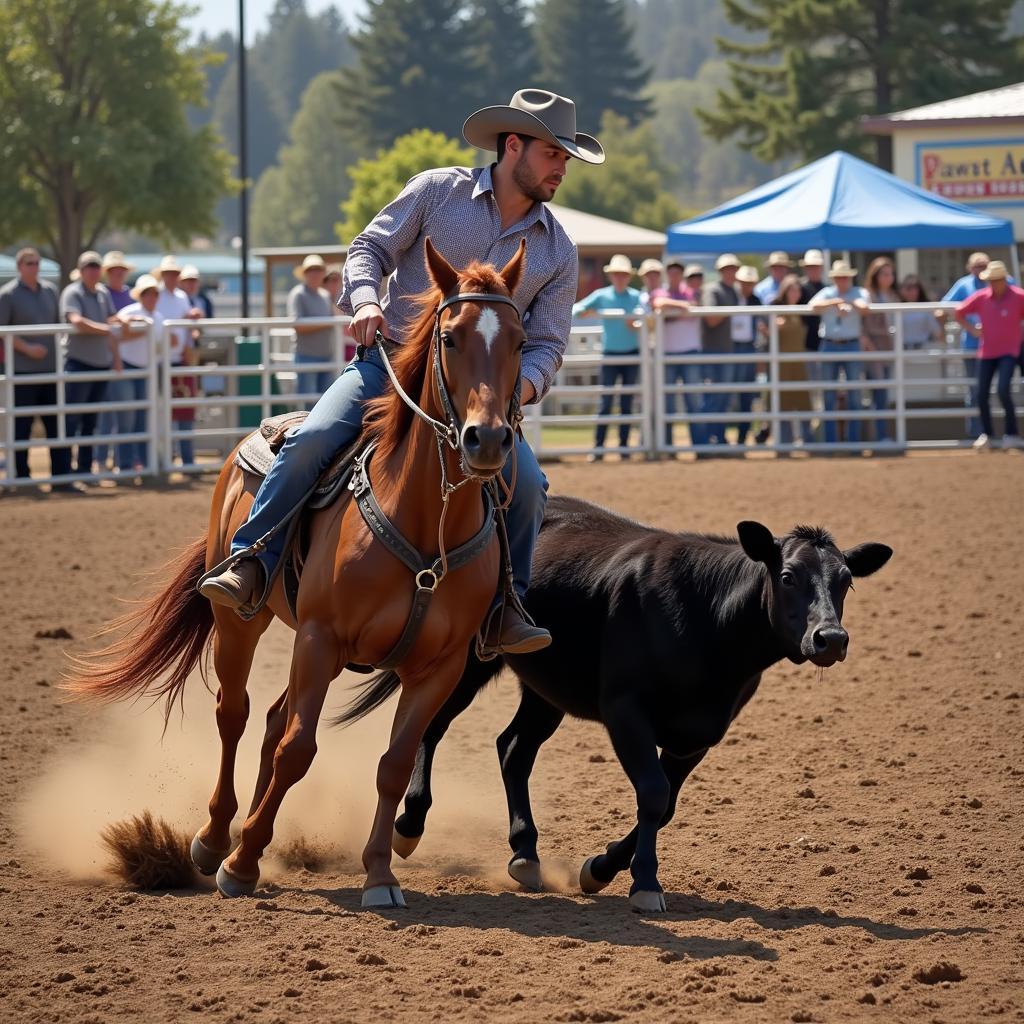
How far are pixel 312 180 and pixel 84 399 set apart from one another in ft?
350

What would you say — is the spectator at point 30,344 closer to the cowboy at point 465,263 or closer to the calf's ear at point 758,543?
the cowboy at point 465,263

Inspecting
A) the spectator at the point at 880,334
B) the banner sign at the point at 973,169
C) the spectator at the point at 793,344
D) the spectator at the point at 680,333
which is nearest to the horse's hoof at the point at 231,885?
the spectator at the point at 680,333

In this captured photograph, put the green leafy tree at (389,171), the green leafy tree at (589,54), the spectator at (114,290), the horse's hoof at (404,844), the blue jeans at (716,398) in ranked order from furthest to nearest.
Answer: the green leafy tree at (589,54) → the green leafy tree at (389,171) → the blue jeans at (716,398) → the spectator at (114,290) → the horse's hoof at (404,844)

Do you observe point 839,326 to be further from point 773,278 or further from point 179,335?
point 179,335

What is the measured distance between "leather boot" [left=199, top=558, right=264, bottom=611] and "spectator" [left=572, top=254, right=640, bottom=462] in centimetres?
1122

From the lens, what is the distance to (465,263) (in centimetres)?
535

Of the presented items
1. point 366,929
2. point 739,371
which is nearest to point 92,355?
point 739,371

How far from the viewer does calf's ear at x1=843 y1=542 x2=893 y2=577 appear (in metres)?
5.16

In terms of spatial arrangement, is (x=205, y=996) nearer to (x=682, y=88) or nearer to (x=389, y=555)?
(x=389, y=555)

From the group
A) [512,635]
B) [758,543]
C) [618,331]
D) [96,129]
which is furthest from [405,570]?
[96,129]

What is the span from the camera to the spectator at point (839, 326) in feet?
53.5

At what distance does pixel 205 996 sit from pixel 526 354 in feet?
7.35

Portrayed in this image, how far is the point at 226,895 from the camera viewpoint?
4941 mm

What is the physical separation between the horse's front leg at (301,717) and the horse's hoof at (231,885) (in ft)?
0.38
